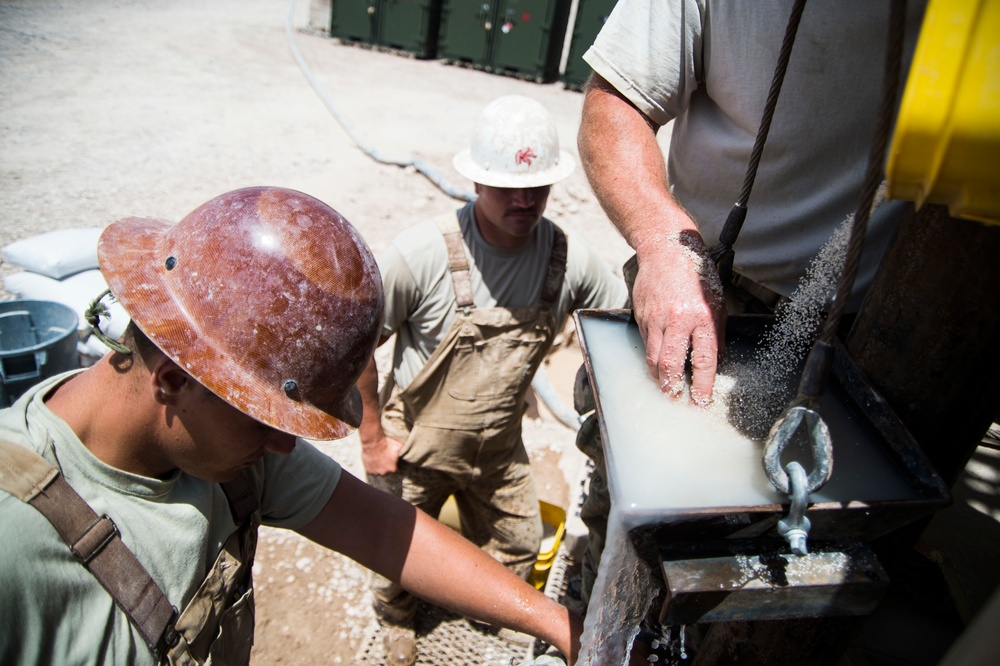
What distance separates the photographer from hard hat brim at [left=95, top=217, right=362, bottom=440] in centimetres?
139

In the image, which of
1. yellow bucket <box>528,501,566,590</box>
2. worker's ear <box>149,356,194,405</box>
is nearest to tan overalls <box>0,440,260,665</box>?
worker's ear <box>149,356,194,405</box>

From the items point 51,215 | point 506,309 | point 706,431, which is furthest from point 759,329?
point 51,215

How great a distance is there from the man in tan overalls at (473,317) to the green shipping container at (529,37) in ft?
35.2

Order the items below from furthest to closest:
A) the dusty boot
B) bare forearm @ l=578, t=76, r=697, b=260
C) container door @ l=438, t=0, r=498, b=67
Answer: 1. container door @ l=438, t=0, r=498, b=67
2. the dusty boot
3. bare forearm @ l=578, t=76, r=697, b=260

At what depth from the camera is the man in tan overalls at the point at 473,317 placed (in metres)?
3.03

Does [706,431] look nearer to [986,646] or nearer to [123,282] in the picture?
[986,646]

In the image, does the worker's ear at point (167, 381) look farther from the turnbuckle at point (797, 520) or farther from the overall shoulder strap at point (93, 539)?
the turnbuckle at point (797, 520)

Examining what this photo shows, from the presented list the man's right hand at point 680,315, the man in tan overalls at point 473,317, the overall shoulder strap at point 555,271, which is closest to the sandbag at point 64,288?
the man in tan overalls at point 473,317

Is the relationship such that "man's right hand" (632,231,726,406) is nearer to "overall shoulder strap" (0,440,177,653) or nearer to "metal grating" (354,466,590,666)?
"overall shoulder strap" (0,440,177,653)

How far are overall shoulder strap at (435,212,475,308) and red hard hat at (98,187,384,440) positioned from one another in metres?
1.46

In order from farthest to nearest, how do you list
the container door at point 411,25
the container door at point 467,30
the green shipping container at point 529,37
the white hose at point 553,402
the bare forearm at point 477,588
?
the container door at point 411,25, the container door at point 467,30, the green shipping container at point 529,37, the white hose at point 553,402, the bare forearm at point 477,588

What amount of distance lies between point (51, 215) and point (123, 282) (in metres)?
5.52

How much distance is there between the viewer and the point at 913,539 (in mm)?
1451

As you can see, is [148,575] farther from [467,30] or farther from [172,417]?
[467,30]
